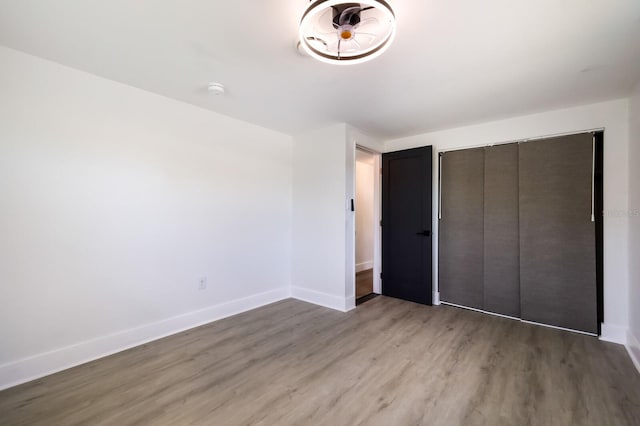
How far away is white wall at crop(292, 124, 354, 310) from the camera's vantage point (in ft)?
11.7

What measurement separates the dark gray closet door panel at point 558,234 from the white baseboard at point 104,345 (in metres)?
3.46

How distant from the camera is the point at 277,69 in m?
2.21

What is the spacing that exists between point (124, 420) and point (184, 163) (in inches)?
87.8

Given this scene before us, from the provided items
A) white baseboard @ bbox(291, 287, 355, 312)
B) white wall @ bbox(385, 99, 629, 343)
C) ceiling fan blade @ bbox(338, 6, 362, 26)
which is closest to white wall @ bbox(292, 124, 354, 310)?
white baseboard @ bbox(291, 287, 355, 312)

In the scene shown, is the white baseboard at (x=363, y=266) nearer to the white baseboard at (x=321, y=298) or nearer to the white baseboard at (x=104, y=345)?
the white baseboard at (x=321, y=298)

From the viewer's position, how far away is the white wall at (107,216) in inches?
80.0

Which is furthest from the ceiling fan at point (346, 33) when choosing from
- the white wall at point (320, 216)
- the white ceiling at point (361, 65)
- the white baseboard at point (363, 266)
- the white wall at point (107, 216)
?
the white baseboard at point (363, 266)

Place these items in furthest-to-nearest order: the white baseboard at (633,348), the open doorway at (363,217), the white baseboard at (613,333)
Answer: the open doorway at (363,217), the white baseboard at (613,333), the white baseboard at (633,348)

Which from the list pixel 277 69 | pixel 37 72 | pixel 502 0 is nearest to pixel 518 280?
pixel 502 0

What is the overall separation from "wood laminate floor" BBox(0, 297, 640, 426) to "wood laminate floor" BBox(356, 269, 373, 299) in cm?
132

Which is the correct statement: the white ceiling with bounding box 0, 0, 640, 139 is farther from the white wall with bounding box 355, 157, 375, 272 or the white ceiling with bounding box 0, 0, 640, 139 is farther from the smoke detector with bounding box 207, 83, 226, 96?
the white wall with bounding box 355, 157, 375, 272

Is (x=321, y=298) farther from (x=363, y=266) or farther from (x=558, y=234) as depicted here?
(x=558, y=234)

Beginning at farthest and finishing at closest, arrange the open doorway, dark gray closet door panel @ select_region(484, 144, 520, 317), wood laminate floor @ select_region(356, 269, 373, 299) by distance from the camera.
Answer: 1. the open doorway
2. wood laminate floor @ select_region(356, 269, 373, 299)
3. dark gray closet door panel @ select_region(484, 144, 520, 317)

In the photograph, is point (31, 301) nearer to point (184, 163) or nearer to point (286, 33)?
point (184, 163)
